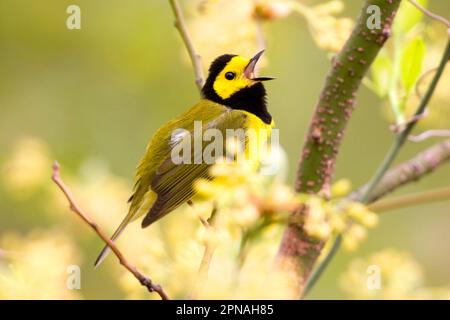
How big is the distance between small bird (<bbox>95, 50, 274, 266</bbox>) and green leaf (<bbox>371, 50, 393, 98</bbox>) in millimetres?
365

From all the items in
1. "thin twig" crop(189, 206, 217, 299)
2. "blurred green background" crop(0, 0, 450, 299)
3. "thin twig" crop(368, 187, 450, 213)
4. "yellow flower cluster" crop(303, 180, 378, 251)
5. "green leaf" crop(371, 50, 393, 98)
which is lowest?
"blurred green background" crop(0, 0, 450, 299)

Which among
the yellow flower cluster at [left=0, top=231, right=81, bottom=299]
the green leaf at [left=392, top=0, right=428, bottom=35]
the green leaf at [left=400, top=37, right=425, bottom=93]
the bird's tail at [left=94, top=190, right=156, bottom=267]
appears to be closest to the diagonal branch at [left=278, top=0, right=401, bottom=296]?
the green leaf at [left=400, top=37, right=425, bottom=93]

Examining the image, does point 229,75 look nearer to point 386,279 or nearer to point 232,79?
point 232,79

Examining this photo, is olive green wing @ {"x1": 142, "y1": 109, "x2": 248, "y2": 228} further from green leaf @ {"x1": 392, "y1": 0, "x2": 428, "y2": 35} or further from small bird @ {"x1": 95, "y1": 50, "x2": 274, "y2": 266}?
green leaf @ {"x1": 392, "y1": 0, "x2": 428, "y2": 35}

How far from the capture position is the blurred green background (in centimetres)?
375

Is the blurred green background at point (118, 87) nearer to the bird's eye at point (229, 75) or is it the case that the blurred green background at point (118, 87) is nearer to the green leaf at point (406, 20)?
the bird's eye at point (229, 75)

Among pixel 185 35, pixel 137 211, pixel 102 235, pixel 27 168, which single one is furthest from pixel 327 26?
pixel 27 168

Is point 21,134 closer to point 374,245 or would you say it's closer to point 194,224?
point 374,245

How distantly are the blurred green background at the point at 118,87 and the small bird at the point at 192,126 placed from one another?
664 millimetres

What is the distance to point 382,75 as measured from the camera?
2180 millimetres

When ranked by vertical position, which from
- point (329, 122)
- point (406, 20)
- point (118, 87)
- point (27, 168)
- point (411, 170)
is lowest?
point (118, 87)

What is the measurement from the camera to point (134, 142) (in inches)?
161

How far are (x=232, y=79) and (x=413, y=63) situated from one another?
3.30 ft
